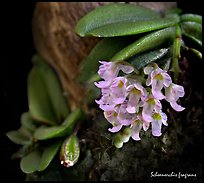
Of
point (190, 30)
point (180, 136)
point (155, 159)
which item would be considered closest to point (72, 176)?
point (155, 159)

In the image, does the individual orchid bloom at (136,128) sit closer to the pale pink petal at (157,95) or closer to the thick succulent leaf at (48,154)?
the pale pink petal at (157,95)

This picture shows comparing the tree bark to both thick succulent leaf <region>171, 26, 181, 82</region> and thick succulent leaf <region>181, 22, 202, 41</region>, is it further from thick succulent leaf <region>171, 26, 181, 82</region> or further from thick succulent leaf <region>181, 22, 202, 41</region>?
thick succulent leaf <region>171, 26, 181, 82</region>

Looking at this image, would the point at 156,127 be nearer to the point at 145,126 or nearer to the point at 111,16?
the point at 145,126

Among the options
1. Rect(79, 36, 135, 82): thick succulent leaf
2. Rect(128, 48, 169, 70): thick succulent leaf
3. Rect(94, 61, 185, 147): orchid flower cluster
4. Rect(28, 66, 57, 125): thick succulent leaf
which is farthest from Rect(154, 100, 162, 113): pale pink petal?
Rect(28, 66, 57, 125): thick succulent leaf

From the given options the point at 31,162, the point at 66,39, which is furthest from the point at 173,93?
the point at 66,39

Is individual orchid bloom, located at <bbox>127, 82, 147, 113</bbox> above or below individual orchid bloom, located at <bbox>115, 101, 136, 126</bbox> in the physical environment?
above

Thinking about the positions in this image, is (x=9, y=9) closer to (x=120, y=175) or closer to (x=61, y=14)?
(x=61, y=14)
